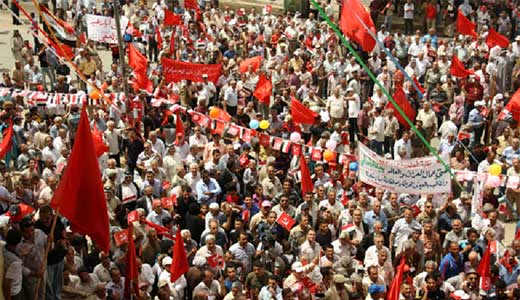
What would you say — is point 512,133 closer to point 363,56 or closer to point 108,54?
point 363,56

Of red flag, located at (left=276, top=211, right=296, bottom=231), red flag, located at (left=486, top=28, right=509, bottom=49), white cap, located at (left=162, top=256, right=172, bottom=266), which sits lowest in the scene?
white cap, located at (left=162, top=256, right=172, bottom=266)

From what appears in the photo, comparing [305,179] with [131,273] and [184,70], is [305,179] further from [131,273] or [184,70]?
[184,70]

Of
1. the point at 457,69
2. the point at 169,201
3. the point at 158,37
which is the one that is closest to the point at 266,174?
the point at 169,201

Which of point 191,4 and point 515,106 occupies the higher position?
point 191,4

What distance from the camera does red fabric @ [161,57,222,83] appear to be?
2206cm

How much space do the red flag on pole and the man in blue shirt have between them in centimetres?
42

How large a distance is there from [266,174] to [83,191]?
5965 mm

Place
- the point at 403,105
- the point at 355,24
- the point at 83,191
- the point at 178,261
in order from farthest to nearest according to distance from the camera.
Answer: the point at 355,24 < the point at 403,105 < the point at 178,261 < the point at 83,191

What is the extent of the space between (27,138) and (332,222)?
621 cm

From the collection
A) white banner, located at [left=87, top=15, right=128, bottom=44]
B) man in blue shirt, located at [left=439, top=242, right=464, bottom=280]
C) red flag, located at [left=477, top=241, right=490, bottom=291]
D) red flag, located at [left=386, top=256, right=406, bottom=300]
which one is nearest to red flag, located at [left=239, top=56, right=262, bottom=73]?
white banner, located at [left=87, top=15, right=128, bottom=44]

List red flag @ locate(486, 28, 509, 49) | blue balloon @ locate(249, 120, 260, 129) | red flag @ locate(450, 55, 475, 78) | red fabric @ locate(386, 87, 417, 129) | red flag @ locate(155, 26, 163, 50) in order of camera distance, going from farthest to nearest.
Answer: red flag @ locate(155, 26, 163, 50), red flag @ locate(486, 28, 509, 49), red flag @ locate(450, 55, 475, 78), red fabric @ locate(386, 87, 417, 129), blue balloon @ locate(249, 120, 260, 129)

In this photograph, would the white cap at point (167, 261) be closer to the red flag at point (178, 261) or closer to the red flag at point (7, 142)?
the red flag at point (178, 261)

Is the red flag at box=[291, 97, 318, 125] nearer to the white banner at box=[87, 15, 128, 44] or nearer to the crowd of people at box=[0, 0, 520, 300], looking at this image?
the crowd of people at box=[0, 0, 520, 300]

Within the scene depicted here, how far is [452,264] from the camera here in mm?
15195
